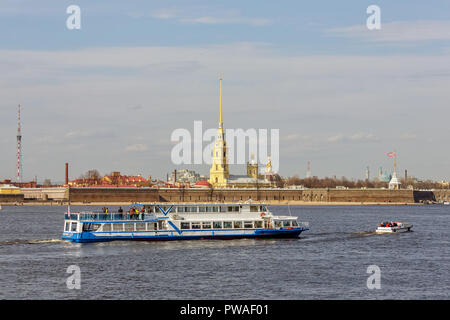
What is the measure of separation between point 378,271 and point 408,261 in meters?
6.49

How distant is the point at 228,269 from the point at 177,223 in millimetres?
15686

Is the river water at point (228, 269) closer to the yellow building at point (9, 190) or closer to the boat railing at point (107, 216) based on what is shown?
the boat railing at point (107, 216)

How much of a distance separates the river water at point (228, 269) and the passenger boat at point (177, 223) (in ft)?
2.91

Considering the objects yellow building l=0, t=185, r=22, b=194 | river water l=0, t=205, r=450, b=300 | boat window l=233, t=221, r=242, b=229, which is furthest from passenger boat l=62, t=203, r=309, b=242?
yellow building l=0, t=185, r=22, b=194

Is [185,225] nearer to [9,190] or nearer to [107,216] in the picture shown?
[107,216]

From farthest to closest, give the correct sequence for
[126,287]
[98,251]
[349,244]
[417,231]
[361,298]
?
[417,231] → [349,244] → [98,251] → [126,287] → [361,298]

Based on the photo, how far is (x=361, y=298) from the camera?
34562 millimetres

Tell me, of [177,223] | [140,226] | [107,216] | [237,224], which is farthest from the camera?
[237,224]

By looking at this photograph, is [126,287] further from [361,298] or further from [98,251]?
[98,251]

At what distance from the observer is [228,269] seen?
43.8m

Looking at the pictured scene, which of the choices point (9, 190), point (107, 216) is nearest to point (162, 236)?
point (107, 216)

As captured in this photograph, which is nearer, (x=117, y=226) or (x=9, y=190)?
(x=117, y=226)

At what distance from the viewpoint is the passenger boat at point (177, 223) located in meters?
57.4
